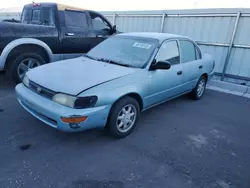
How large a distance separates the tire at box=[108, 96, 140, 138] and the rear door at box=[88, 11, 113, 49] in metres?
3.39

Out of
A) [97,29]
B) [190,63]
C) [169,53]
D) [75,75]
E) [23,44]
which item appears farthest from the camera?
[97,29]

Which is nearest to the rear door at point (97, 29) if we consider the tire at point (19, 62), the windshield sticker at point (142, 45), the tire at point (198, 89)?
the tire at point (19, 62)

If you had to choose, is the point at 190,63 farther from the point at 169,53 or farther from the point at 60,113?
the point at 60,113

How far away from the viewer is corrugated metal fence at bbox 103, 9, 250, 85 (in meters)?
6.33

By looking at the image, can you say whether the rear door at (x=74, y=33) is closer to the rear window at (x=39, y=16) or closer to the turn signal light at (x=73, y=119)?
the rear window at (x=39, y=16)

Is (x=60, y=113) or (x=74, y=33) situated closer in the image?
(x=60, y=113)

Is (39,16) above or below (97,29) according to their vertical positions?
above

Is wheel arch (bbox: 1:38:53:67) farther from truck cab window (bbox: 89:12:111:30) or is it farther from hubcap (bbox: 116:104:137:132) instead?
hubcap (bbox: 116:104:137:132)

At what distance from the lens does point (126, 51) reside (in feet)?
12.5

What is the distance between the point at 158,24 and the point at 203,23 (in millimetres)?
1771

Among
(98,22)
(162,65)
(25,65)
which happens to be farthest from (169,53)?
(25,65)

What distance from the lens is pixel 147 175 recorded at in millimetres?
2520

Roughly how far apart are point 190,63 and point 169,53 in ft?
2.56

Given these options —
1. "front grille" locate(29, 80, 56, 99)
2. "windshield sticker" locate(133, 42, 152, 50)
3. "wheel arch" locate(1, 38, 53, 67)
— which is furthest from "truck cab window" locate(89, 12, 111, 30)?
"front grille" locate(29, 80, 56, 99)
